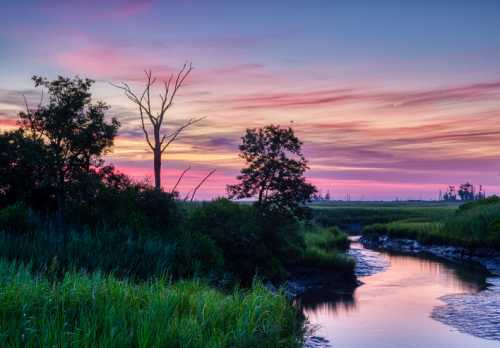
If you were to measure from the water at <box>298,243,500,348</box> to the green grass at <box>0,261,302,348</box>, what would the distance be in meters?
6.67

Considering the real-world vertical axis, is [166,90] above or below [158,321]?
above

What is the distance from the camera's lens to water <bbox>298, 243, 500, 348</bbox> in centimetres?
2181

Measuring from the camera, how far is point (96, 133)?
101 ft

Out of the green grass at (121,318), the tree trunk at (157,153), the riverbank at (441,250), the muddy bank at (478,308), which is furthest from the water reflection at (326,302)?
the riverbank at (441,250)

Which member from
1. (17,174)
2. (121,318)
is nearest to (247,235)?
(17,174)

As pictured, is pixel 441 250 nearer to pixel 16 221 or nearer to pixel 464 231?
pixel 464 231

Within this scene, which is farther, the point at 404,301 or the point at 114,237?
the point at 404,301

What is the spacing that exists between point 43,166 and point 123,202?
466cm

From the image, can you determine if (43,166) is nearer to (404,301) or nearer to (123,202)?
(123,202)

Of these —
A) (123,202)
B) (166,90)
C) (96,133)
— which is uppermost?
(166,90)

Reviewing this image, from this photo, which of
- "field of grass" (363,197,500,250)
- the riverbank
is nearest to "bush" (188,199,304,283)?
the riverbank

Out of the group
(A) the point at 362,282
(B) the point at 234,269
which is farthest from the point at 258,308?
(A) the point at 362,282

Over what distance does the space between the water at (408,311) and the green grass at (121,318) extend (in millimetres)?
6666

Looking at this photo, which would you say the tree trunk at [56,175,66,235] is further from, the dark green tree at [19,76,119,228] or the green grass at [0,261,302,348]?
the green grass at [0,261,302,348]
